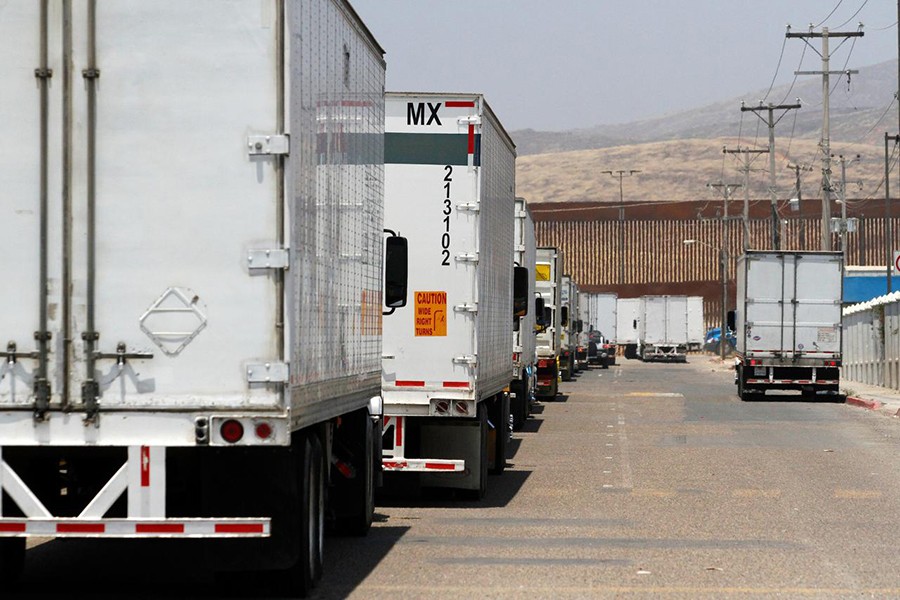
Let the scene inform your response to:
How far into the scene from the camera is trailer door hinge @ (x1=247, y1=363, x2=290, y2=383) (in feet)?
28.0

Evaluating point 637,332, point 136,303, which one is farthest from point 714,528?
point 637,332

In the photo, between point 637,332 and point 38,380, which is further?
point 637,332

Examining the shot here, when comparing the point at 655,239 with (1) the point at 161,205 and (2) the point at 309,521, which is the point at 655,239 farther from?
(1) the point at 161,205

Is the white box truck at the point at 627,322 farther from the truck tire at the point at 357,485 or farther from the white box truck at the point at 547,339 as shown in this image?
the truck tire at the point at 357,485

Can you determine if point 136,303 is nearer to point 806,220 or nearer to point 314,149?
point 314,149

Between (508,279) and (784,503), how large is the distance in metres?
4.96

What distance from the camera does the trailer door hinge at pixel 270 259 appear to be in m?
8.57

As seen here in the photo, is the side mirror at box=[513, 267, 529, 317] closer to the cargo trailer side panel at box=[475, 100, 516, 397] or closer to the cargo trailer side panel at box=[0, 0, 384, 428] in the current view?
the cargo trailer side panel at box=[475, 100, 516, 397]

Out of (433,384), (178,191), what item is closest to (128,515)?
(178,191)

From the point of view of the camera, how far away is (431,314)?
51.4 ft

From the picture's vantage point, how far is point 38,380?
8.50 metres

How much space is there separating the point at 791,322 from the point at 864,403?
128 inches

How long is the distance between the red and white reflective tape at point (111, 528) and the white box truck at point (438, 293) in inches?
265

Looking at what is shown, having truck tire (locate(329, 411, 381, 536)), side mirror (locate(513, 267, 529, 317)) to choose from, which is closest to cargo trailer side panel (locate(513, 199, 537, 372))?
side mirror (locate(513, 267, 529, 317))
